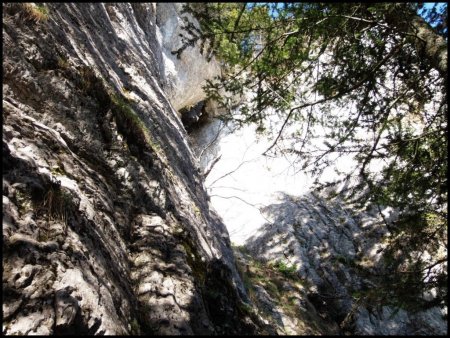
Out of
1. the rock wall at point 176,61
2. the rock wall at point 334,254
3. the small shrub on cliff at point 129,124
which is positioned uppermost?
the rock wall at point 176,61

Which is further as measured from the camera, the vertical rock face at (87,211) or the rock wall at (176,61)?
the rock wall at (176,61)

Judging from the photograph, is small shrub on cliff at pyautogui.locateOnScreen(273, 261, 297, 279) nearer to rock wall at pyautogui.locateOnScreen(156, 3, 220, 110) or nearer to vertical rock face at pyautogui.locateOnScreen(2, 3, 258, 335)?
vertical rock face at pyautogui.locateOnScreen(2, 3, 258, 335)

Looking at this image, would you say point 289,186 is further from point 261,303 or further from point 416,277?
point 416,277

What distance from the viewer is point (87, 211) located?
136 inches

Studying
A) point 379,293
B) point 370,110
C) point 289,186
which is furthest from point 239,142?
point 379,293

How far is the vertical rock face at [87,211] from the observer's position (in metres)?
2.63

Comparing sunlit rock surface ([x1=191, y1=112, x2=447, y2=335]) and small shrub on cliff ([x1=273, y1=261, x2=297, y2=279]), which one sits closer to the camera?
sunlit rock surface ([x1=191, y1=112, x2=447, y2=335])

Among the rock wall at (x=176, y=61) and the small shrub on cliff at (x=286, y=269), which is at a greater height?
the rock wall at (x=176, y=61)

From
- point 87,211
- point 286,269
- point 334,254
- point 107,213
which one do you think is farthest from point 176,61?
point 87,211

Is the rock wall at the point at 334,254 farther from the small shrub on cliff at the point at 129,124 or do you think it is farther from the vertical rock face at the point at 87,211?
the small shrub on cliff at the point at 129,124

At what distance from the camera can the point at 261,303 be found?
8312mm

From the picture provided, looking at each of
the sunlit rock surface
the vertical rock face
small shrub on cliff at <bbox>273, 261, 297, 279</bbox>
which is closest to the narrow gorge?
the vertical rock face

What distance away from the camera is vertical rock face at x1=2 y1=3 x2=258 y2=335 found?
8.62 feet

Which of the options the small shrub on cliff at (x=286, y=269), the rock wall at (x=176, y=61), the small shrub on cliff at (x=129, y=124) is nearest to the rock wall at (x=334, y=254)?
the small shrub on cliff at (x=286, y=269)
